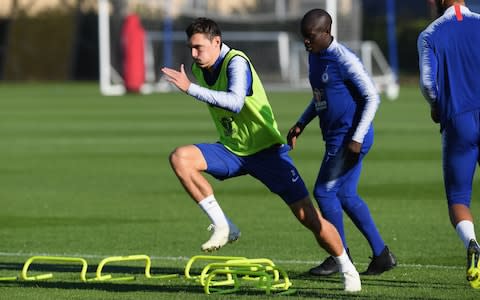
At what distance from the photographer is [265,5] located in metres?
47.6

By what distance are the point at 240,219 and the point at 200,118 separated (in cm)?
1848

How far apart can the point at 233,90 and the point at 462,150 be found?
5.42 feet

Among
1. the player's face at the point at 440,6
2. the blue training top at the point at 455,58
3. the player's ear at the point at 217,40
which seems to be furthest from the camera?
the player's ear at the point at 217,40

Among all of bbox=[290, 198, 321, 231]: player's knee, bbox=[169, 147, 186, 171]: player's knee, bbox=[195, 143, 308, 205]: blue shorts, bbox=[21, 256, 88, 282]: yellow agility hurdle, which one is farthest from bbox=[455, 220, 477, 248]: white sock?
bbox=[21, 256, 88, 282]: yellow agility hurdle

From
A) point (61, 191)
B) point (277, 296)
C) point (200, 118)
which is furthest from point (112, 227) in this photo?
point (200, 118)

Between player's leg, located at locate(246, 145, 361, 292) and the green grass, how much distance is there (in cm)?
23

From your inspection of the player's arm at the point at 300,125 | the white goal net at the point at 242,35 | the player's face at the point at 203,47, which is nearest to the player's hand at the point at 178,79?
the player's face at the point at 203,47

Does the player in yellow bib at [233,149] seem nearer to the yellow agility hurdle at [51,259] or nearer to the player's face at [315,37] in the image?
the player's face at [315,37]

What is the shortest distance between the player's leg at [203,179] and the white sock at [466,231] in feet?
5.08

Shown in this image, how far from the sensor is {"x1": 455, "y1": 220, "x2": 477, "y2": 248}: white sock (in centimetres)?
952

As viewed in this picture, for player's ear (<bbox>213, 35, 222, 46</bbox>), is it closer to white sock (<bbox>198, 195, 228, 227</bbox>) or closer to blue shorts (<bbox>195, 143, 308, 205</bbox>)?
blue shorts (<bbox>195, 143, 308, 205</bbox>)

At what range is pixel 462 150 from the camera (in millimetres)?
9609

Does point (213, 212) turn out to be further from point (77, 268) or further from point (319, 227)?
point (77, 268)

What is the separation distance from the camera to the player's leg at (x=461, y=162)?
9.60 meters
